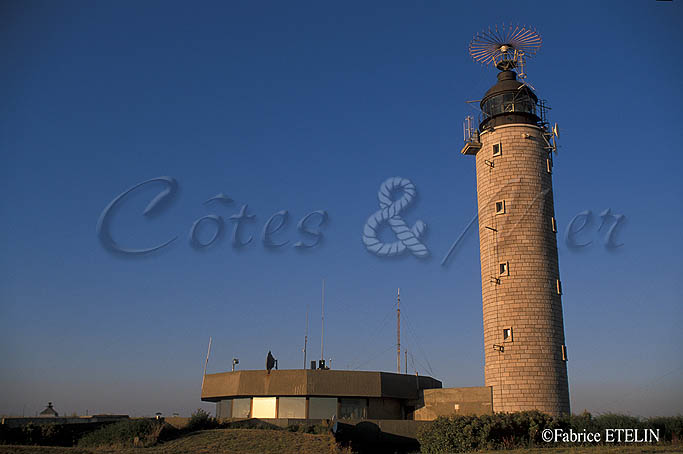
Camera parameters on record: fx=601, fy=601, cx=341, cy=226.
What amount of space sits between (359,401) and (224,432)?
10324 millimetres

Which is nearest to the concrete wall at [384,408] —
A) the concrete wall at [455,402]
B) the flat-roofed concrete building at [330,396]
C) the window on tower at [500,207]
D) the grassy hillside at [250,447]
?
the flat-roofed concrete building at [330,396]

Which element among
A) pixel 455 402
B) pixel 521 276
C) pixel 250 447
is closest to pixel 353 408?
pixel 455 402

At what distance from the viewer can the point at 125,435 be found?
28.6m

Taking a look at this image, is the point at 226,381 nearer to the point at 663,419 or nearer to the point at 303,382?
the point at 303,382

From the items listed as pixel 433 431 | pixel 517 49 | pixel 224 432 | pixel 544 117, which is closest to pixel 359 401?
pixel 433 431

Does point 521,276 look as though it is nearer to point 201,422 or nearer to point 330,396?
point 330,396

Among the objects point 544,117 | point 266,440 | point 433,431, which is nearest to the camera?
point 266,440

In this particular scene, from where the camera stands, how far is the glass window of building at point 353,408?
3684cm

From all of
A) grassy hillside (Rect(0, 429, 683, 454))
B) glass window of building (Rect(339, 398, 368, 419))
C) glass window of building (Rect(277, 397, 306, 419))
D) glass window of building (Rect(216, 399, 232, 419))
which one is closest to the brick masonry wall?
glass window of building (Rect(339, 398, 368, 419))

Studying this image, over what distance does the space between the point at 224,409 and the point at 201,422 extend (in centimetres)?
701

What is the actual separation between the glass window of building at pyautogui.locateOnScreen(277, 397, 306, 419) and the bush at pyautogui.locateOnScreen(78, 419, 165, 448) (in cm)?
865

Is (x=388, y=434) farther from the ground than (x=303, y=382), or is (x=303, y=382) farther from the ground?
(x=303, y=382)

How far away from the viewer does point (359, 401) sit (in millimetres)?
37500

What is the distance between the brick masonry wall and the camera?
1369 inches
